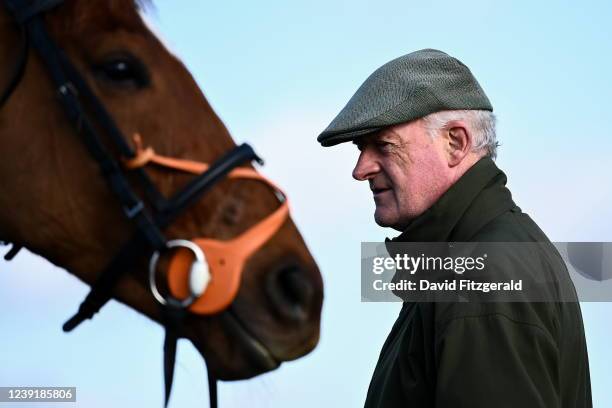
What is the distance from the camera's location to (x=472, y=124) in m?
4.37

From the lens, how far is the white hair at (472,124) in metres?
4.35

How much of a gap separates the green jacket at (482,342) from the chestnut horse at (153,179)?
635 millimetres

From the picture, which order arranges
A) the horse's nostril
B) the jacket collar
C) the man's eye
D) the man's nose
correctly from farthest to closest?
the man's nose < the man's eye < the jacket collar < the horse's nostril

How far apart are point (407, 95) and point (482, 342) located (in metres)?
1.35

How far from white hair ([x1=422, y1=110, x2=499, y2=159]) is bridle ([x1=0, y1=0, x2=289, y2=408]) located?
116cm

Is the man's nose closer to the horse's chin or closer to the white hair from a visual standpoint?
the white hair

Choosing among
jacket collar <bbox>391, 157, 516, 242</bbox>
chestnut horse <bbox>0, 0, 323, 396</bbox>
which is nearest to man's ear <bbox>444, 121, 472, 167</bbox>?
jacket collar <bbox>391, 157, 516, 242</bbox>

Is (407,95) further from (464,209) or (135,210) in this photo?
(135,210)

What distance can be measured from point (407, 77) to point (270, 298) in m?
1.57

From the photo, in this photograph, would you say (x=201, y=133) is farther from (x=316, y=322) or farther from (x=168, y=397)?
(x=168, y=397)

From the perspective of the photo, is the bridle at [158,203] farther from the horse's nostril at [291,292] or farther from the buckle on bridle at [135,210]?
the horse's nostril at [291,292]

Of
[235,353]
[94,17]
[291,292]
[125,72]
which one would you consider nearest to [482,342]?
[291,292]

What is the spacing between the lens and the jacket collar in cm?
407

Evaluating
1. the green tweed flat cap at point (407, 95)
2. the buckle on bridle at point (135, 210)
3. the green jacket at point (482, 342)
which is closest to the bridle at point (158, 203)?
the buckle on bridle at point (135, 210)
